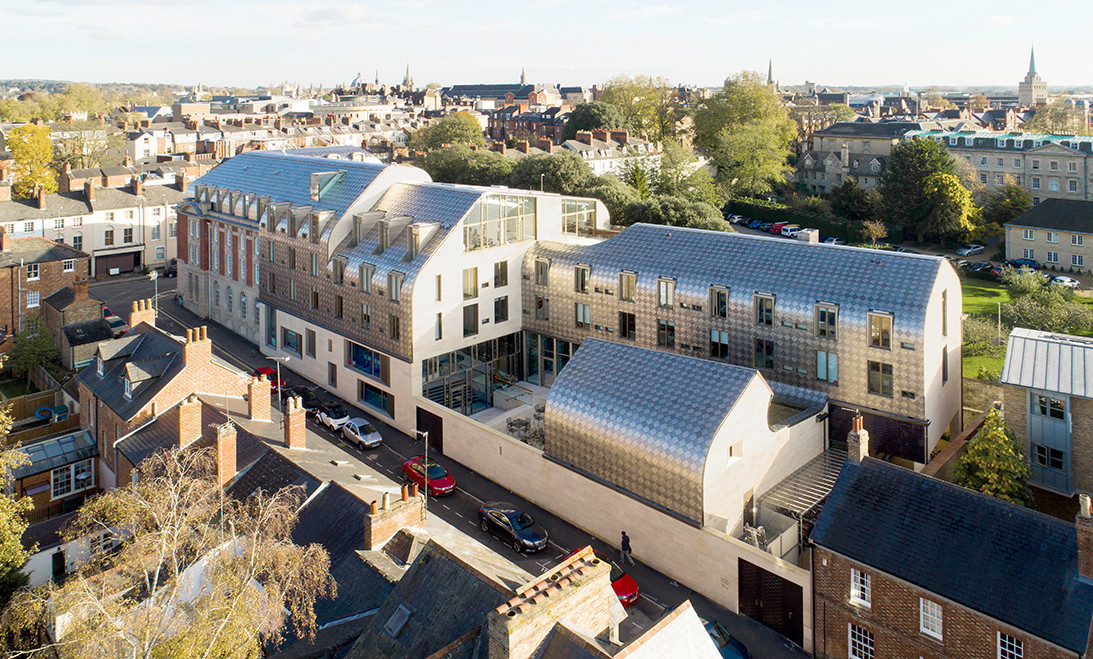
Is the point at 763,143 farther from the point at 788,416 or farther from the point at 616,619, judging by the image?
the point at 616,619

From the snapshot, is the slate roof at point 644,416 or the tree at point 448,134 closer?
the slate roof at point 644,416

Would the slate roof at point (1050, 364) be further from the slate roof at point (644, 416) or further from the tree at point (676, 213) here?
the tree at point (676, 213)

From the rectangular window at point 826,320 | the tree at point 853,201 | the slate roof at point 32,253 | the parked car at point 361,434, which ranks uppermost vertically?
the tree at point 853,201

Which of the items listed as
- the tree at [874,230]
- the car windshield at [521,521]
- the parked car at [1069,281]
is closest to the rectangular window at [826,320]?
the car windshield at [521,521]

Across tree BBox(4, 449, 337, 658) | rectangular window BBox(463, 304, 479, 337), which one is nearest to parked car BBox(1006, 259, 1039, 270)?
rectangular window BBox(463, 304, 479, 337)

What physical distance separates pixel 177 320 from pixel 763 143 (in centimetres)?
6766

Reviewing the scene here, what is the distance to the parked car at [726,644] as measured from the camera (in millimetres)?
24188

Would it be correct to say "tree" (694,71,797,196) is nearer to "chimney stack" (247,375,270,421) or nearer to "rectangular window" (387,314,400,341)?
"rectangular window" (387,314,400,341)

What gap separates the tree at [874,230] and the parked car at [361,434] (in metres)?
54.5

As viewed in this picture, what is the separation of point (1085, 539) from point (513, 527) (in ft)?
60.6

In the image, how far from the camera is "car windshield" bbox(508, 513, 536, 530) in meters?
31.6

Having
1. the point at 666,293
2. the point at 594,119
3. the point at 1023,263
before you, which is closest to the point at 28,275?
the point at 666,293

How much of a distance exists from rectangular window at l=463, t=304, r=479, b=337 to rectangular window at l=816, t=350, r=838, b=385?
708 inches

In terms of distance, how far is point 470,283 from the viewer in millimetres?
43500
